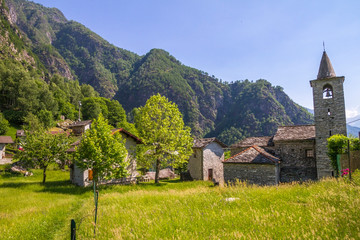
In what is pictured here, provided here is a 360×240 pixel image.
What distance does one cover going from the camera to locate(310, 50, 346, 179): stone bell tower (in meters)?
21.7

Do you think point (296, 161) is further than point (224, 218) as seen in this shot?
Yes

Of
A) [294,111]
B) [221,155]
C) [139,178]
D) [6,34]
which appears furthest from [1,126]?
[294,111]

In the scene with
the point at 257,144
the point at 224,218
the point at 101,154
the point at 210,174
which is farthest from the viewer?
the point at 210,174

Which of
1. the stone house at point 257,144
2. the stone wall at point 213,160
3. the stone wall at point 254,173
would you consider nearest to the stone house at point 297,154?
the stone house at point 257,144

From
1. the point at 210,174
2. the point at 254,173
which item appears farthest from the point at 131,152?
the point at 254,173

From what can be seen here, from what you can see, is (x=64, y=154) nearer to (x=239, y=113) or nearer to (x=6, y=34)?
(x=6, y=34)

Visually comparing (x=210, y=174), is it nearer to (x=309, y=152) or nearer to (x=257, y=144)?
(x=257, y=144)

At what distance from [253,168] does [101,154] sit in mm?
14887

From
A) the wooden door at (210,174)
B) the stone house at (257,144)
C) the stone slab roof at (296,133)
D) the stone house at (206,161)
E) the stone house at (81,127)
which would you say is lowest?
the wooden door at (210,174)

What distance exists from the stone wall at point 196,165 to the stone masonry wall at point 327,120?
15163mm

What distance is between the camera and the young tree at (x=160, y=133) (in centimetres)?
2444

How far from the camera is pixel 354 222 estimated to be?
161 inches

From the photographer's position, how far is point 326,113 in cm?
2236

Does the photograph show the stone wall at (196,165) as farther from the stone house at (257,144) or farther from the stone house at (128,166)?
the stone house at (128,166)
